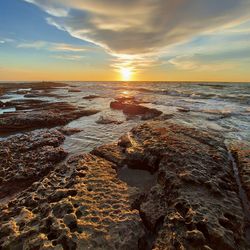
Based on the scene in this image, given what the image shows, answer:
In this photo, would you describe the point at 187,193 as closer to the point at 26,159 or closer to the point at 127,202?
the point at 127,202

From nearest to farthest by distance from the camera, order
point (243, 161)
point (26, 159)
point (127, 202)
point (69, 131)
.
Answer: point (127, 202) → point (243, 161) → point (26, 159) → point (69, 131)

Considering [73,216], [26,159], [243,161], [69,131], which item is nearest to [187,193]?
[73,216]

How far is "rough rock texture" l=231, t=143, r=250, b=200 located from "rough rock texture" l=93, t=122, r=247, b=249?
0.96 feet

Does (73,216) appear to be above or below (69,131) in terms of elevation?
above

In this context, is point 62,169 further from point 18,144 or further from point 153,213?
point 18,144

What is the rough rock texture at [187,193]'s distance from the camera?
3545 mm

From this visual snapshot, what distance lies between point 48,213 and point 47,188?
1031 mm

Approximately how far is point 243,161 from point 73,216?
206 inches

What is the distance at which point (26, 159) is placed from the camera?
285 inches

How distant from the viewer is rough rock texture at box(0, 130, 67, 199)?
19.5ft

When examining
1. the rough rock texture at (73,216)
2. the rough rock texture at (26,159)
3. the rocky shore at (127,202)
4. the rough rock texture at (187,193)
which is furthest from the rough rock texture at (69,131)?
the rough rock texture at (73,216)

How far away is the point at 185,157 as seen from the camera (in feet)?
20.3

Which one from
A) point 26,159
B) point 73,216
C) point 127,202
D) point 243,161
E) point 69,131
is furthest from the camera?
point 69,131

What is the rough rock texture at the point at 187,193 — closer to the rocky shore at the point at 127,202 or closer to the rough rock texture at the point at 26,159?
the rocky shore at the point at 127,202
